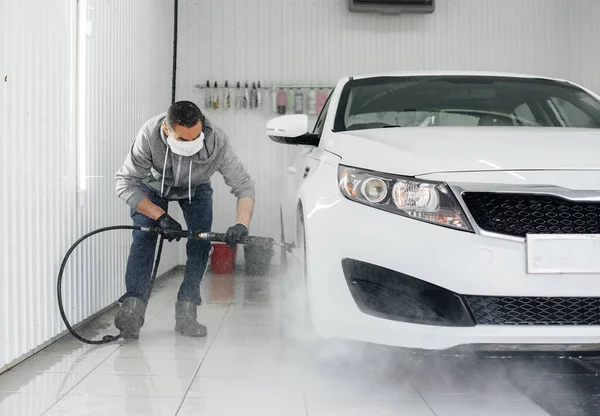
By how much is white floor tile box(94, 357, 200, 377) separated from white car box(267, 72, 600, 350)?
0.77 metres

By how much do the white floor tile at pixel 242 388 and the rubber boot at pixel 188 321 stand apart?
31.0 inches

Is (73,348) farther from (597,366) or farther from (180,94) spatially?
(180,94)

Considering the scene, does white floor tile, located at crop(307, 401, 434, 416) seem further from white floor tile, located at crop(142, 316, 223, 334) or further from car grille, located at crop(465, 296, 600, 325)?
white floor tile, located at crop(142, 316, 223, 334)

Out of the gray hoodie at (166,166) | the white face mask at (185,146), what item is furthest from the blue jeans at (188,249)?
the white face mask at (185,146)

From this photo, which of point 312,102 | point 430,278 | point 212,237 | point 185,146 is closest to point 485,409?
point 430,278

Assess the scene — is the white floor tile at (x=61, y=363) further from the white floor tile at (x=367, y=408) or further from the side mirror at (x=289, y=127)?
the side mirror at (x=289, y=127)

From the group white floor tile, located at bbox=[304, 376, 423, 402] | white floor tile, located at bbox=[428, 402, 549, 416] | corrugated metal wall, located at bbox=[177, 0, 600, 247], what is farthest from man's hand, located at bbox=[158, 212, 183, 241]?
corrugated metal wall, located at bbox=[177, 0, 600, 247]

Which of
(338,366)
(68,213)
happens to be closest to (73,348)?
(68,213)

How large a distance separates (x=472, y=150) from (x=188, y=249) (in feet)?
5.97

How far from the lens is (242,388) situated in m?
2.38

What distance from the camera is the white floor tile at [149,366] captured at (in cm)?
259

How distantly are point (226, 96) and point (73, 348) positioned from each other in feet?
13.5

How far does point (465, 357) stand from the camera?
6.58 ft

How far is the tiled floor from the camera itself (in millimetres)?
2145
